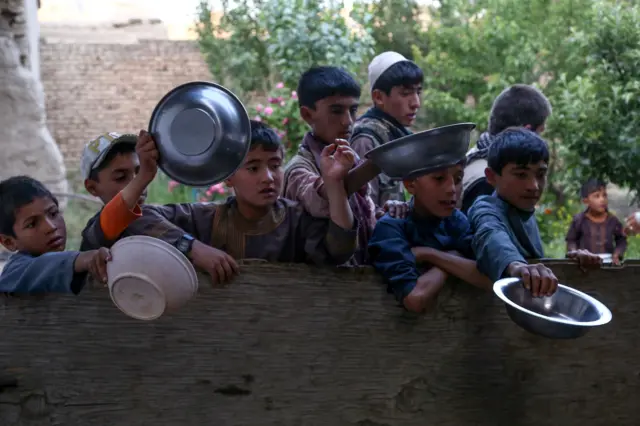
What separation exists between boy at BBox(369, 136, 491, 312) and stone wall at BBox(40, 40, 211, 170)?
11685 millimetres

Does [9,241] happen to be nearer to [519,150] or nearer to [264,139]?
[264,139]

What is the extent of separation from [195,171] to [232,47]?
11.2 meters

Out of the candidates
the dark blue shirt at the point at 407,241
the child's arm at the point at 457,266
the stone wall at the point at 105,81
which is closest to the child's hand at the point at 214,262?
the dark blue shirt at the point at 407,241

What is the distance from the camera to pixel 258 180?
100 inches

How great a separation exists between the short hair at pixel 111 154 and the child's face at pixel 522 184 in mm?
1283

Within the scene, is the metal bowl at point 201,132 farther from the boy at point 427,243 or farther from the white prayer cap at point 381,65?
the white prayer cap at point 381,65

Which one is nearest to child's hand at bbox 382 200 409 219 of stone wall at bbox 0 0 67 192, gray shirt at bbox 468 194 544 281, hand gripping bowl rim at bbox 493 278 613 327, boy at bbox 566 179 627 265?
gray shirt at bbox 468 194 544 281

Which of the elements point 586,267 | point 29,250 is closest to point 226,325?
point 29,250

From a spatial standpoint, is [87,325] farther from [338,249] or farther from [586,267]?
[586,267]

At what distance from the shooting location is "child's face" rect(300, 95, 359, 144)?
297 cm

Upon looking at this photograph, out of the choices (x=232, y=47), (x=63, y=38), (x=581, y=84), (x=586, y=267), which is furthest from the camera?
(x=63, y=38)

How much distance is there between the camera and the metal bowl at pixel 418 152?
2.17 metres

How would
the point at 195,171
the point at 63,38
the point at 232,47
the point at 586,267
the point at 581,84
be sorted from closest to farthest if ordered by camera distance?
the point at 195,171 → the point at 586,267 → the point at 581,84 → the point at 232,47 → the point at 63,38

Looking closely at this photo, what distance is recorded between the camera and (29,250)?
2674 mm
